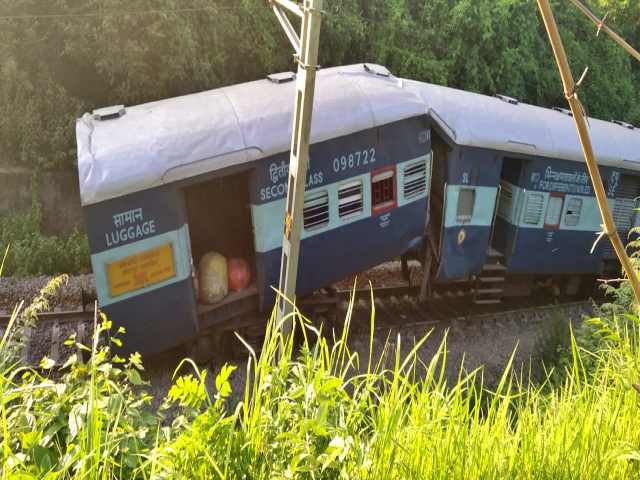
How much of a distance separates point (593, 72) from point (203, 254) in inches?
631

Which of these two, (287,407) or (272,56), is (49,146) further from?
(287,407)

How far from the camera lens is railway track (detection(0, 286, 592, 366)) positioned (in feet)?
33.4

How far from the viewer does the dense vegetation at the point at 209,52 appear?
15297 mm

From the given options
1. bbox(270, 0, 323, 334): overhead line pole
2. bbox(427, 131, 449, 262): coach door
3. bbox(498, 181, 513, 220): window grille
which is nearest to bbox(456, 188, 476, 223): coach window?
bbox(427, 131, 449, 262): coach door

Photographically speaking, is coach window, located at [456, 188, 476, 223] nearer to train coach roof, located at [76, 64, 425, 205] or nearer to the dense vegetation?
train coach roof, located at [76, 64, 425, 205]

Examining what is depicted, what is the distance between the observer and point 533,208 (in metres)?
11.7

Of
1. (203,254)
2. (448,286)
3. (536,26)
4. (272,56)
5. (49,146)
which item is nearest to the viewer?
(203,254)

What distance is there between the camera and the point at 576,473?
310 centimetres

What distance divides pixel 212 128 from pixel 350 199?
2.42 metres

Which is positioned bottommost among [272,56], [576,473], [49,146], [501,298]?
[501,298]

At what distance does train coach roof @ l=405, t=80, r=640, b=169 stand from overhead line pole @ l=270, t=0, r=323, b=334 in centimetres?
432

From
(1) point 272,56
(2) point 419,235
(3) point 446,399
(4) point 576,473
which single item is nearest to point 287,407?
(3) point 446,399

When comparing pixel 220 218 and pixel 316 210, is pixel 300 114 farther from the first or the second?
pixel 220 218

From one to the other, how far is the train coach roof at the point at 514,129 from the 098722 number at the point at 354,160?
4.47ft
